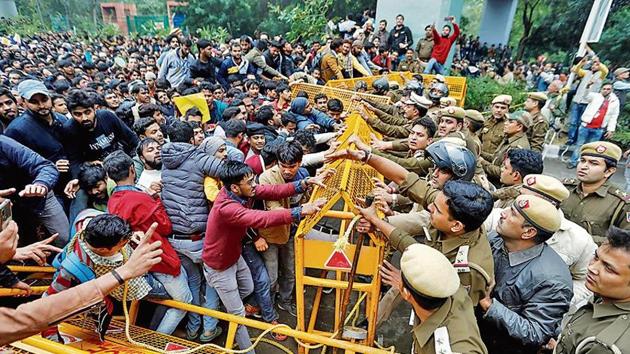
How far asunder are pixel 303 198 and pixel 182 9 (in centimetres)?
2804

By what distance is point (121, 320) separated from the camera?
276 centimetres

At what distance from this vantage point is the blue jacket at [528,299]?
2188mm

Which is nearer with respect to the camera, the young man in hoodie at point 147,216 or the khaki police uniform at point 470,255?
the khaki police uniform at point 470,255

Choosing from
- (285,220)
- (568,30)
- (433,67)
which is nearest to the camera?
A: (285,220)

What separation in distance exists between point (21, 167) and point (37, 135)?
48 cm

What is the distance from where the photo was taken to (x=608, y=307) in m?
1.87

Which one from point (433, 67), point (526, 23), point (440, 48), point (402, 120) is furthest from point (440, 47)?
point (526, 23)

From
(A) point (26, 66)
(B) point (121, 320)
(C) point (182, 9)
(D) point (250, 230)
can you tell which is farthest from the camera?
(C) point (182, 9)

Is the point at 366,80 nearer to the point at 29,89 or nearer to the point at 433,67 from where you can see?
the point at 433,67

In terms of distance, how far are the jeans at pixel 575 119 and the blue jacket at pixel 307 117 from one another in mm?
6913

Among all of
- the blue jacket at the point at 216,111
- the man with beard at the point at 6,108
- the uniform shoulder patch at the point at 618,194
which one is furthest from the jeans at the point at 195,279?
the uniform shoulder patch at the point at 618,194

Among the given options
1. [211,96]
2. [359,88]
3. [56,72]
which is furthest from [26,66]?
[359,88]

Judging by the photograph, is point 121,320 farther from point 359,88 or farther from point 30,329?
point 359,88

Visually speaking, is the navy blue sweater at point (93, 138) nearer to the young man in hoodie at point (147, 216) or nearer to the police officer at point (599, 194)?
the young man in hoodie at point (147, 216)
